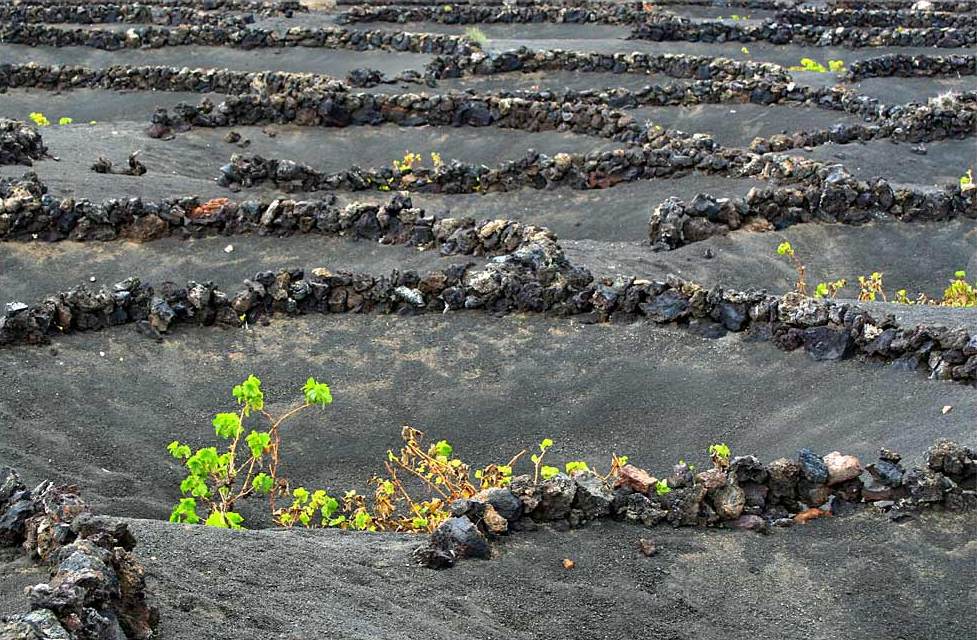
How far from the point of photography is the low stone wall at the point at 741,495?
245 inches

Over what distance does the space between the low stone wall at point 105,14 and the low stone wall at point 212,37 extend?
7.29 ft

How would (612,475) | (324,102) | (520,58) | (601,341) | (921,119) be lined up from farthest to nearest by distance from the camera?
(520,58), (324,102), (921,119), (601,341), (612,475)

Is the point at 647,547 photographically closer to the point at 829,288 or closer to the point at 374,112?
the point at 829,288

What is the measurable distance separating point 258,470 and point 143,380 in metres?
1.87

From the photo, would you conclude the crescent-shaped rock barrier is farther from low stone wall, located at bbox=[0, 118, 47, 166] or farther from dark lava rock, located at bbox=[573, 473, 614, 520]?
dark lava rock, located at bbox=[573, 473, 614, 520]

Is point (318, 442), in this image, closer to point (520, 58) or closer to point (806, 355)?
point (806, 355)

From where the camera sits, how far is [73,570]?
175 inches

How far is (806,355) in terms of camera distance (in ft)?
30.8

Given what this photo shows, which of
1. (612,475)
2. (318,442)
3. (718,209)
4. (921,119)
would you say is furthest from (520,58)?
(612,475)

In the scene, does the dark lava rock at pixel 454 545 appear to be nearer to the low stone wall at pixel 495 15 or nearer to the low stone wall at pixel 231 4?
the low stone wall at pixel 495 15

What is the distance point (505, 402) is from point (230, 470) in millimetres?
2766

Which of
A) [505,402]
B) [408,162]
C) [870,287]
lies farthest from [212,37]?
[505,402]

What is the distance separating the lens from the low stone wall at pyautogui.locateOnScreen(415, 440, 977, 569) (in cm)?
621

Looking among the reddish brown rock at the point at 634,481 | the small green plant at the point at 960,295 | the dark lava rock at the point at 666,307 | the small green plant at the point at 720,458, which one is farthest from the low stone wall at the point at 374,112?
the reddish brown rock at the point at 634,481
